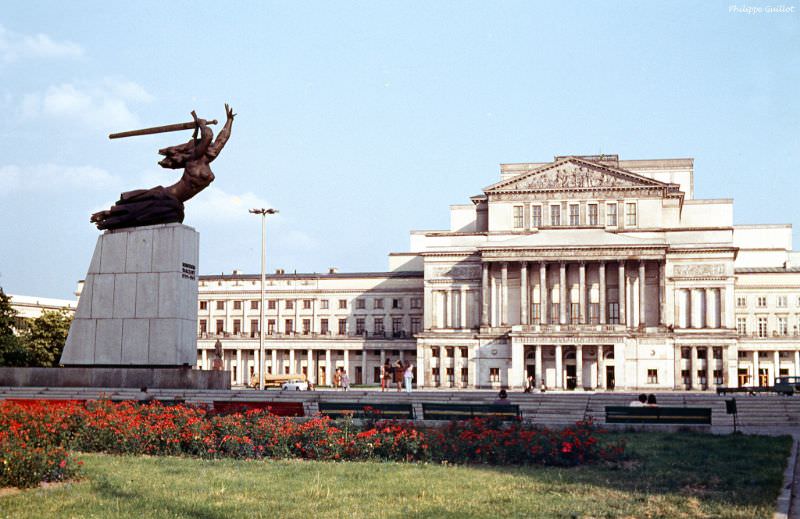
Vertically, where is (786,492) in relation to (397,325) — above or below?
below

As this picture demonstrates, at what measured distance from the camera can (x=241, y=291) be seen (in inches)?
4464

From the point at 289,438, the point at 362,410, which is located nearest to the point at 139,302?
the point at 362,410

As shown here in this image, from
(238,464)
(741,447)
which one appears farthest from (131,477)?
(741,447)

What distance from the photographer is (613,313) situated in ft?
308

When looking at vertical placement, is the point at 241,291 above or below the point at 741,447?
above

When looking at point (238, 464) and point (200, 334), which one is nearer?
point (238, 464)

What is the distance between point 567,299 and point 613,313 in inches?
176

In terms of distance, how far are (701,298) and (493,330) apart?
63.7 feet

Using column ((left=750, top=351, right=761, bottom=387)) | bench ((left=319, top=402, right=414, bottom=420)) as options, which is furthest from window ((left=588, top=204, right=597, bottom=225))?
bench ((left=319, top=402, right=414, bottom=420))

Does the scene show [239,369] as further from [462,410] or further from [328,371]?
[462,410]

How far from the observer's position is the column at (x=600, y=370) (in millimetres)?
88812

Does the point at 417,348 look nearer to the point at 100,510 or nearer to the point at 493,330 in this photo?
the point at 493,330

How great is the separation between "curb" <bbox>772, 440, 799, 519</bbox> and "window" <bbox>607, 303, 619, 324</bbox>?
226ft

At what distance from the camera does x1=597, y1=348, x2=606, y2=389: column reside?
291 feet
